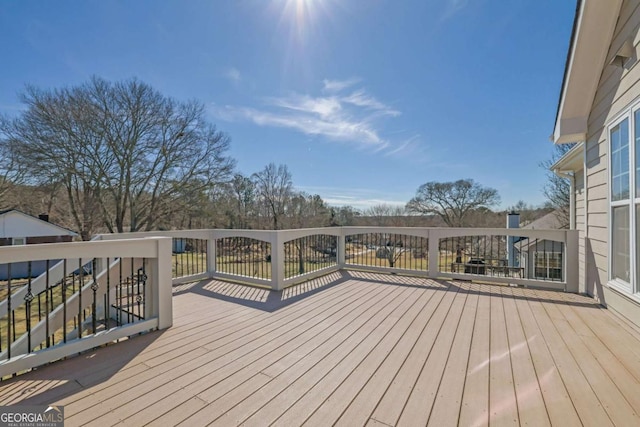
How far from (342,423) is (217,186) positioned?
583 inches

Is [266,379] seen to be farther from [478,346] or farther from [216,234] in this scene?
[216,234]

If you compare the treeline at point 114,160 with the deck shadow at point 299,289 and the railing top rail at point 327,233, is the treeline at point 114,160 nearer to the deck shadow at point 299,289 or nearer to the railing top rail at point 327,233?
the railing top rail at point 327,233

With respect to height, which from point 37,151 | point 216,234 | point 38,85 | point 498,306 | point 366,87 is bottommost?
point 498,306

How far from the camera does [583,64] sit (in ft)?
11.7

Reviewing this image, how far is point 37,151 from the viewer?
35.1 feet

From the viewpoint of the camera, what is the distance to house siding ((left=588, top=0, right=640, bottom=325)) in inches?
112

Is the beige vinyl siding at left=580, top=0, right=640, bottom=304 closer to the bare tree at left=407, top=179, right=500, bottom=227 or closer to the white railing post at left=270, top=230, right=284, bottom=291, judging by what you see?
the white railing post at left=270, top=230, right=284, bottom=291

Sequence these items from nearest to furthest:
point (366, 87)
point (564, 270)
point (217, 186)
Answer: point (564, 270) < point (366, 87) < point (217, 186)

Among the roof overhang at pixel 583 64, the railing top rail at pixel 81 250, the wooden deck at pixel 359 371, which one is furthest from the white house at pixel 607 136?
the railing top rail at pixel 81 250

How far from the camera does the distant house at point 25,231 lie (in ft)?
36.4

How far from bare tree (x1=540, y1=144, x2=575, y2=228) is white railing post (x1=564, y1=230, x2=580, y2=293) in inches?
384

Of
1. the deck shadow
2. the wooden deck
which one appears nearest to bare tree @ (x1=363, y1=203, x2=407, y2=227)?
the deck shadow

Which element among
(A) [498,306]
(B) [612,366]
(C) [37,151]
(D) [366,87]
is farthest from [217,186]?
(B) [612,366]

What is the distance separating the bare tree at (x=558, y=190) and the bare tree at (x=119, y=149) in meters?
16.3
